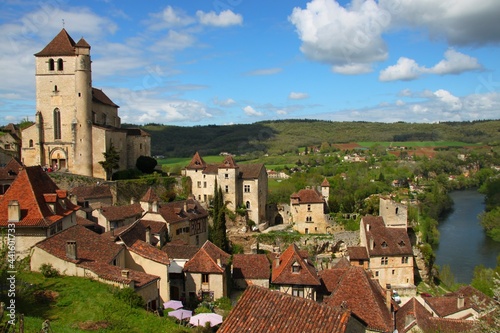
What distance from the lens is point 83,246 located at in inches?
1025

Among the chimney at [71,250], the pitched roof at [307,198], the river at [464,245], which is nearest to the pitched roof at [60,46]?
the pitched roof at [307,198]

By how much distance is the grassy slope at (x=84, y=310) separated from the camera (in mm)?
19125

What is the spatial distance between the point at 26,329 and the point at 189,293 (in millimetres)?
15512

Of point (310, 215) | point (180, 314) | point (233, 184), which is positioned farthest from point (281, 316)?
point (310, 215)

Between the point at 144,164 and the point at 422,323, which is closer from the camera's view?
the point at 422,323

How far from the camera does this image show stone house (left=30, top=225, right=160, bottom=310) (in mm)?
23256

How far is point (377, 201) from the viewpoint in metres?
60.9

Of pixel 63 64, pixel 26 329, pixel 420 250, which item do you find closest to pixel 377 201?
pixel 420 250

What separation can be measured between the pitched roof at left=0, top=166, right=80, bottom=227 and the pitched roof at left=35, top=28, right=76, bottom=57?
26165 millimetres

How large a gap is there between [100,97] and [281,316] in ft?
168

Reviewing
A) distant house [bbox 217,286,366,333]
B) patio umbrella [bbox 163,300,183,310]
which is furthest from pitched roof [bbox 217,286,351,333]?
patio umbrella [bbox 163,300,183,310]

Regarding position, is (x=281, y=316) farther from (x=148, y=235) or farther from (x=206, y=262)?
(x=148, y=235)

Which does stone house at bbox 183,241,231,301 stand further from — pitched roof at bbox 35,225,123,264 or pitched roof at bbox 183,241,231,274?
pitched roof at bbox 35,225,123,264

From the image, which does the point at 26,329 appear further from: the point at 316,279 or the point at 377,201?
the point at 377,201
